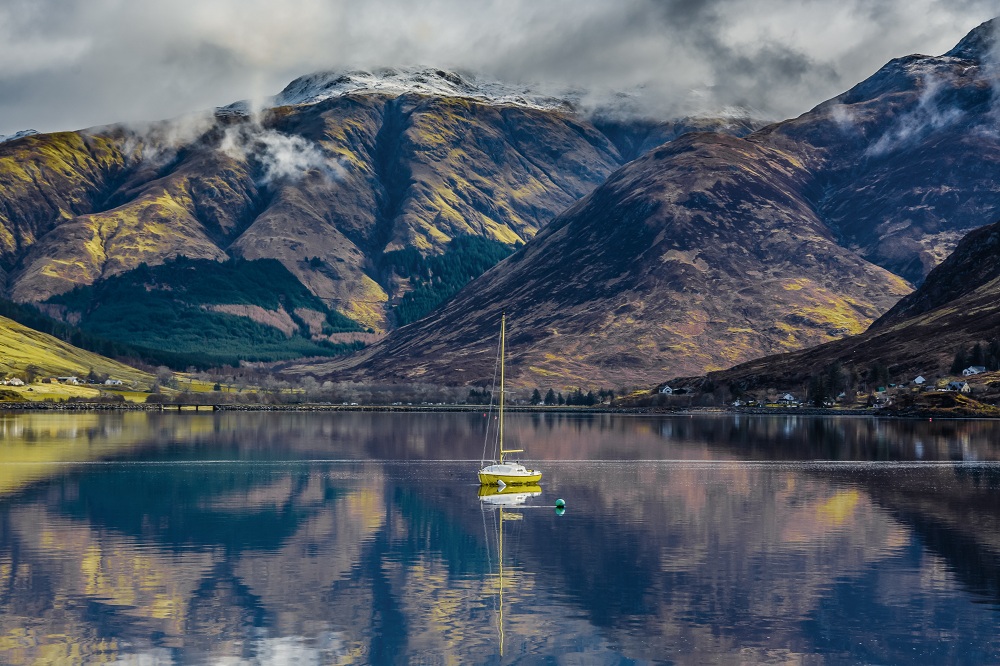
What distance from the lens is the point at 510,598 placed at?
65750mm

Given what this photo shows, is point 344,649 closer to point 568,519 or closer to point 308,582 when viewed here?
point 308,582

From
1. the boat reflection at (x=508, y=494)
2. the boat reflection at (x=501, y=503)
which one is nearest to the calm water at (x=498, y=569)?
the boat reflection at (x=501, y=503)

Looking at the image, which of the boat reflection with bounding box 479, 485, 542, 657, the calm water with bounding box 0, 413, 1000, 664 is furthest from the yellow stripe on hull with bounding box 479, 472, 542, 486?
the calm water with bounding box 0, 413, 1000, 664

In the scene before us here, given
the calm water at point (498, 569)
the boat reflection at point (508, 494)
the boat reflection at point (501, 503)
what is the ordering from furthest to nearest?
the boat reflection at point (508, 494)
the boat reflection at point (501, 503)
the calm water at point (498, 569)

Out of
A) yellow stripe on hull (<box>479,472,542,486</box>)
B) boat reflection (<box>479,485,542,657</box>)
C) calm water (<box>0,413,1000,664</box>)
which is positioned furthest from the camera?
yellow stripe on hull (<box>479,472,542,486</box>)

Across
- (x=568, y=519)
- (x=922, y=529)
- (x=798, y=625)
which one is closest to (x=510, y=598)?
(x=798, y=625)

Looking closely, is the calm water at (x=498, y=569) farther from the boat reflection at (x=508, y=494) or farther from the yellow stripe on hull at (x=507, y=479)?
the yellow stripe on hull at (x=507, y=479)

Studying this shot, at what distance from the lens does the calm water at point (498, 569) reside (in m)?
56.2

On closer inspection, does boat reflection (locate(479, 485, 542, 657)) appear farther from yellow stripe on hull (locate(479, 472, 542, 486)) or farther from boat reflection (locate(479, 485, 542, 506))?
yellow stripe on hull (locate(479, 472, 542, 486))

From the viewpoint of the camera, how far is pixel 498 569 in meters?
74.4

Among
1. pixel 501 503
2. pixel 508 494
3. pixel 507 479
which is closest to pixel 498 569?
pixel 501 503

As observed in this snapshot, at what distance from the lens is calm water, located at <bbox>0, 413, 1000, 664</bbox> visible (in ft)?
184

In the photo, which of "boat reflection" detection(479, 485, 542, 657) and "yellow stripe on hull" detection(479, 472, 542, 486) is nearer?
"boat reflection" detection(479, 485, 542, 657)

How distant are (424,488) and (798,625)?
66.1 m
